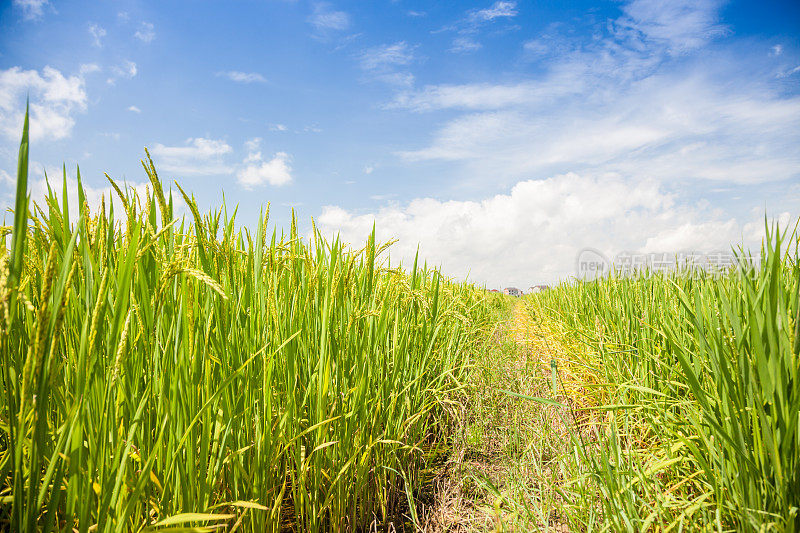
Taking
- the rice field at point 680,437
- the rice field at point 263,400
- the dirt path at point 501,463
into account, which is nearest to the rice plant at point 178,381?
the rice field at point 263,400

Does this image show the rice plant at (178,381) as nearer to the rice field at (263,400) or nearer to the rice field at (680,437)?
the rice field at (263,400)

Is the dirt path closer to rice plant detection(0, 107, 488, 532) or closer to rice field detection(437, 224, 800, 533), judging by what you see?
rice field detection(437, 224, 800, 533)

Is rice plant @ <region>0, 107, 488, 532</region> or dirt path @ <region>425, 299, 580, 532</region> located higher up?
rice plant @ <region>0, 107, 488, 532</region>

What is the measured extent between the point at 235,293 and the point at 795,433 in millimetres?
1441

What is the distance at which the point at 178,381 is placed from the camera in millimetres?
867

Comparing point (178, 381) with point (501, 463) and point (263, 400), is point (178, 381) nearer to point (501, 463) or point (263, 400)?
point (263, 400)

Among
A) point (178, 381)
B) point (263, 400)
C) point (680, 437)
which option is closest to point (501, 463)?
point (680, 437)

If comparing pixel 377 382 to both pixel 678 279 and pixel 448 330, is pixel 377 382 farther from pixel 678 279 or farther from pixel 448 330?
pixel 678 279

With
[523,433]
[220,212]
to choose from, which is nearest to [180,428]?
[220,212]

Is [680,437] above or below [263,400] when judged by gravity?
below

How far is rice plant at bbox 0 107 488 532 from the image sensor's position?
67 centimetres

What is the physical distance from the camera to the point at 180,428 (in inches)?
35.4

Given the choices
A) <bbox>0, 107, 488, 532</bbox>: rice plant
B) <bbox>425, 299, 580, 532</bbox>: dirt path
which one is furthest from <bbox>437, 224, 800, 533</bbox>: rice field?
<bbox>0, 107, 488, 532</bbox>: rice plant

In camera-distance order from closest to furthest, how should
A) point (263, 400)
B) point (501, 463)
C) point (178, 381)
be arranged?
1. point (178, 381)
2. point (263, 400)
3. point (501, 463)
